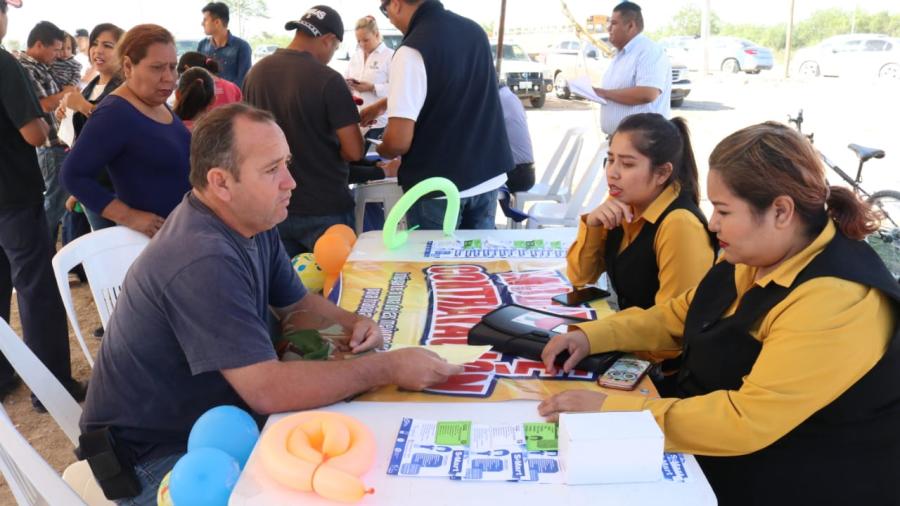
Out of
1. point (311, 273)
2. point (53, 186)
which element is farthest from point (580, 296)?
point (53, 186)

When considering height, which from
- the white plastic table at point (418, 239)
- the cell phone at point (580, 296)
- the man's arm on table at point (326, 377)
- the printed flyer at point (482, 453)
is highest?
the man's arm on table at point (326, 377)

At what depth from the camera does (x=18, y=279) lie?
119 inches

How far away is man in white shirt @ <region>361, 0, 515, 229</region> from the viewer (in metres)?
2.84

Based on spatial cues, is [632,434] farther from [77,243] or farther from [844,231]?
[77,243]

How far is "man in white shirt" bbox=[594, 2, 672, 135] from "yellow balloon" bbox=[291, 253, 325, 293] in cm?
286

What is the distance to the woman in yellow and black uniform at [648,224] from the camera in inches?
77.5

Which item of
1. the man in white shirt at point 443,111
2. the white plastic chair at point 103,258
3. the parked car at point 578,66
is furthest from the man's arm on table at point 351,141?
the parked car at point 578,66

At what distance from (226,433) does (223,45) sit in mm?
6129

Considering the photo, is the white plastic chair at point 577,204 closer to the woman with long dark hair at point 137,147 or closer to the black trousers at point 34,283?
the woman with long dark hair at point 137,147

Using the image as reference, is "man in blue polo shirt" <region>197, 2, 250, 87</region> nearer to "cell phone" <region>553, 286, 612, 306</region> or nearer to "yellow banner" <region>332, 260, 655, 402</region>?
"yellow banner" <region>332, 260, 655, 402</region>

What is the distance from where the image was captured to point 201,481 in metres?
1.15

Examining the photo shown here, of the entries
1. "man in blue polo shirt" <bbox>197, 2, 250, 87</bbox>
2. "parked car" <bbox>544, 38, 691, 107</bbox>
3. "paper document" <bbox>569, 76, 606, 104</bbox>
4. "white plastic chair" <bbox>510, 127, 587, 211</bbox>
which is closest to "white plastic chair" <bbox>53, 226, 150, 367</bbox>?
"paper document" <bbox>569, 76, 606, 104</bbox>

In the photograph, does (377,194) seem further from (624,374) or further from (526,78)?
(526,78)

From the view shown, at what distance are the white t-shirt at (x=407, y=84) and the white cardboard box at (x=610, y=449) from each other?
1959 mm
